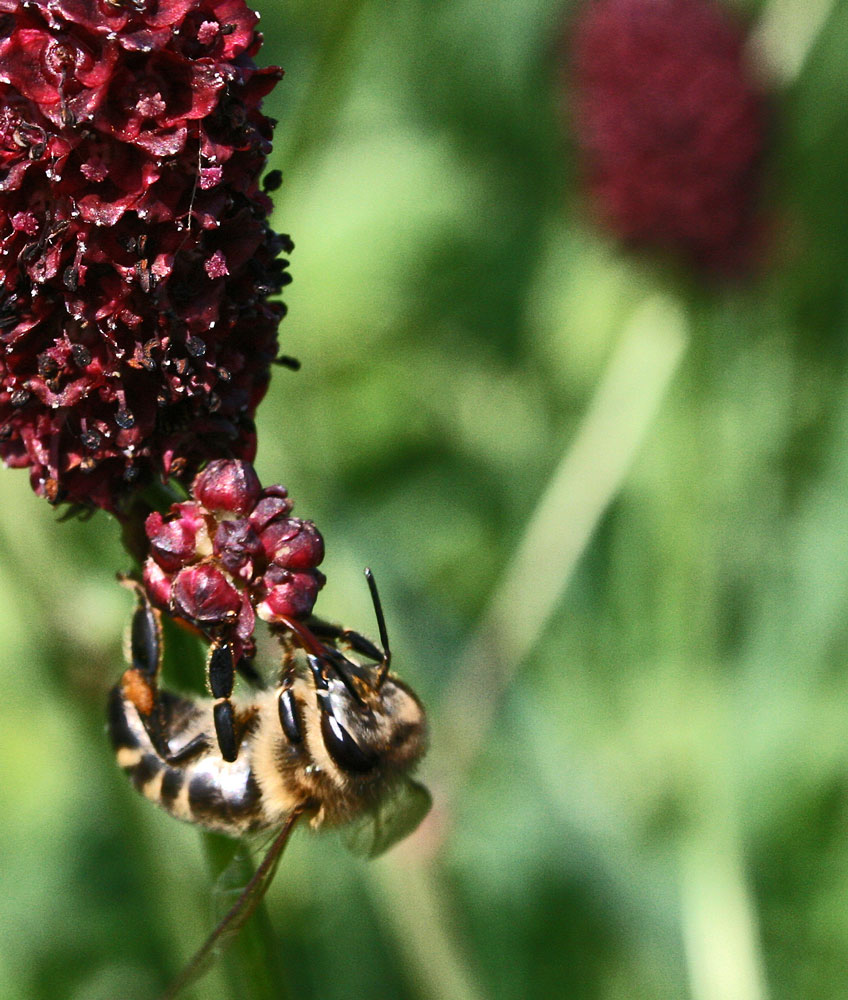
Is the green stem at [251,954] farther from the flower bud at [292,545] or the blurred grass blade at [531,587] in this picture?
the blurred grass blade at [531,587]

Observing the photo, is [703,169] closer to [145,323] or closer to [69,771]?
[69,771]

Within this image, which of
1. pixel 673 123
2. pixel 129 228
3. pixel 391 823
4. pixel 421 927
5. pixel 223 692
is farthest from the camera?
pixel 673 123

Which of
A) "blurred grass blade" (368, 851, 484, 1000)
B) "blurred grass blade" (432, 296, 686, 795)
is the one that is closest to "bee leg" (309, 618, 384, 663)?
"blurred grass blade" (368, 851, 484, 1000)

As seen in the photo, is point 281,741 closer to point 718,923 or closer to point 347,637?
point 347,637

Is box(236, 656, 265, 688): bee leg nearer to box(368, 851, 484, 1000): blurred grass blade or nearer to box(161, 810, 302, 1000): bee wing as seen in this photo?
box(161, 810, 302, 1000): bee wing

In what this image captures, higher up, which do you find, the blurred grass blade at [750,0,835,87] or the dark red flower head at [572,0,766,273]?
the blurred grass blade at [750,0,835,87]

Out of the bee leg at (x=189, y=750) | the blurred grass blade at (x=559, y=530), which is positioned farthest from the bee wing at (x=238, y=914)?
the blurred grass blade at (x=559, y=530)

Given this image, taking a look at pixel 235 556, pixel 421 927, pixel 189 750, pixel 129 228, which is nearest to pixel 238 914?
pixel 189 750
